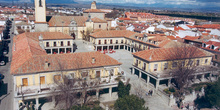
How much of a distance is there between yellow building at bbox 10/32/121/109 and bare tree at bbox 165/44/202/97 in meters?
10.4

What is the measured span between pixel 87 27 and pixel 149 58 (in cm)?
4037

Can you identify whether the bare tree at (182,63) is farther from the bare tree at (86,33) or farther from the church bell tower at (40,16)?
the church bell tower at (40,16)

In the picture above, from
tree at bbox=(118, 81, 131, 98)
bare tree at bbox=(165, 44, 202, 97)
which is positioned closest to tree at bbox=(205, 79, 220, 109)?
bare tree at bbox=(165, 44, 202, 97)

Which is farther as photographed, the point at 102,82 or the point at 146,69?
the point at 146,69

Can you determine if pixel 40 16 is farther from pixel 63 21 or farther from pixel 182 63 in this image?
pixel 182 63

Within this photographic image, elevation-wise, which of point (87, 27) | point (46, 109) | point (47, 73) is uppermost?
point (87, 27)

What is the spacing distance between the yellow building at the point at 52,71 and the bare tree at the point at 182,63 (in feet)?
34.1

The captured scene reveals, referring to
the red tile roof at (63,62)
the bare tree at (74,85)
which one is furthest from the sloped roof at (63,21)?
the bare tree at (74,85)

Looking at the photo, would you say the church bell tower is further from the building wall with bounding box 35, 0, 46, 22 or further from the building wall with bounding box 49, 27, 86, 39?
the building wall with bounding box 49, 27, 86, 39

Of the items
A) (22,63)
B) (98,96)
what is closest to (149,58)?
(98,96)

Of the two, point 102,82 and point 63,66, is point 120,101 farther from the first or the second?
point 63,66

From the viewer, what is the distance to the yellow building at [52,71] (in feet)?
74.2

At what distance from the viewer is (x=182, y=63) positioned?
3331 cm

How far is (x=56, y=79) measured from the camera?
24500 mm
